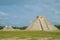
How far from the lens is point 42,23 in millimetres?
70812

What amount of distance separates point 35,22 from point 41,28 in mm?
3588

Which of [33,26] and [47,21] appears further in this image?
[47,21]

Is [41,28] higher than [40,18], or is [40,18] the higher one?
[40,18]

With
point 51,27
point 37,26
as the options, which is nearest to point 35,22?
point 37,26

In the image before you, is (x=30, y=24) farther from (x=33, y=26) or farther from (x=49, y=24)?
(x=49, y=24)

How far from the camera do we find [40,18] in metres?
70.4

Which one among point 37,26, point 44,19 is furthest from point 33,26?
point 44,19

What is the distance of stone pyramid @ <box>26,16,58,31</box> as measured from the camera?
224 feet

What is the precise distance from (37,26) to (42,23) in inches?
123

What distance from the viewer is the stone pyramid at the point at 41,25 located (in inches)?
2685

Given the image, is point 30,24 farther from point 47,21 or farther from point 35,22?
point 47,21

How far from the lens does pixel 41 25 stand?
7012 centimetres

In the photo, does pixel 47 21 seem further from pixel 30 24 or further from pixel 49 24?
pixel 30 24

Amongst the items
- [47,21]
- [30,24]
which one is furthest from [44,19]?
[30,24]
